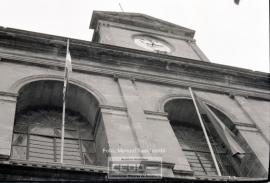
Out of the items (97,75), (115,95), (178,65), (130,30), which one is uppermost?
(130,30)

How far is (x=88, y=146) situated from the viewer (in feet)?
53.4

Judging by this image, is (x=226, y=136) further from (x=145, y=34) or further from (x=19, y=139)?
(x=145, y=34)

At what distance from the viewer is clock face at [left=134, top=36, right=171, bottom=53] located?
2487 centimetres

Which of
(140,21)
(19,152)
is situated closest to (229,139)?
(19,152)

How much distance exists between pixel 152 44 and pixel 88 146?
34.5ft

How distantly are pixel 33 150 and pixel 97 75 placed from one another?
476 cm

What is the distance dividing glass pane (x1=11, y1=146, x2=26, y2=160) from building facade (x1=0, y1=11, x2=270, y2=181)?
1.2 inches

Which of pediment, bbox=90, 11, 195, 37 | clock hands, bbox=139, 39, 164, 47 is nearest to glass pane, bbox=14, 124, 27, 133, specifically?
clock hands, bbox=139, 39, 164, 47

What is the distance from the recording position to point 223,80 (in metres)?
21.2

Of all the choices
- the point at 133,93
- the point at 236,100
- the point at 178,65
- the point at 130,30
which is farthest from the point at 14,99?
the point at 130,30

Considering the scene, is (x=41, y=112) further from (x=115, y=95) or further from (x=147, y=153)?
(x=147, y=153)

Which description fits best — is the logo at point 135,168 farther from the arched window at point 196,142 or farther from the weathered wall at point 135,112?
the arched window at point 196,142

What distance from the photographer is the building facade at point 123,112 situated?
47.1 ft

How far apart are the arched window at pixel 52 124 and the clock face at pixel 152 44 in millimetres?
8049
